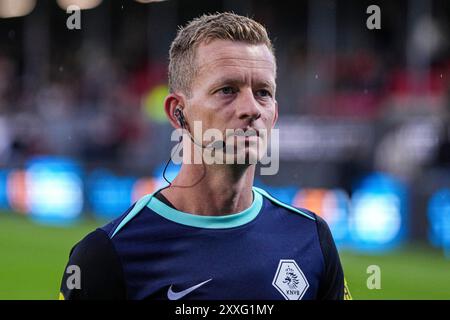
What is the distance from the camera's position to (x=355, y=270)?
11188mm

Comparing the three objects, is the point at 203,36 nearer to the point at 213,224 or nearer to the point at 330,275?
the point at 213,224

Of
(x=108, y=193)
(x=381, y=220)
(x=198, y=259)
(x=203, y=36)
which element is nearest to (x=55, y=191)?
(x=108, y=193)

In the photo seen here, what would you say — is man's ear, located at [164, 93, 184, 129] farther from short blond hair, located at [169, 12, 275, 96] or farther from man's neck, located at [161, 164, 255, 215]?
man's neck, located at [161, 164, 255, 215]

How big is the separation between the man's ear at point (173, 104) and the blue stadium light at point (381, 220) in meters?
10.2

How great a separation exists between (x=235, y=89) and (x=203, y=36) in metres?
0.19

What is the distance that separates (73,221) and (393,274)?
24.0ft

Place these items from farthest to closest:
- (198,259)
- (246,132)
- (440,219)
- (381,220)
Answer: (381,220) → (440,219) → (198,259) → (246,132)

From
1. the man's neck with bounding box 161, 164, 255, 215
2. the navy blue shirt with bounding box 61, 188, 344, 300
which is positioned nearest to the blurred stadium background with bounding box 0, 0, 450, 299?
the navy blue shirt with bounding box 61, 188, 344, 300

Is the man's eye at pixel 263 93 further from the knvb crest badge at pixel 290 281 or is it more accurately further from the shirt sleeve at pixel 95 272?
the shirt sleeve at pixel 95 272

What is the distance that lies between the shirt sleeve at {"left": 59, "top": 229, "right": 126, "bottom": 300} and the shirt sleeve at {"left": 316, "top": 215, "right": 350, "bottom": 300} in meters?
0.67

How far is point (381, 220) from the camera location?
512 inches

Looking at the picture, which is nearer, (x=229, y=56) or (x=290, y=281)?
(x=229, y=56)

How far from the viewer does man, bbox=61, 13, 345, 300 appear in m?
2.86
